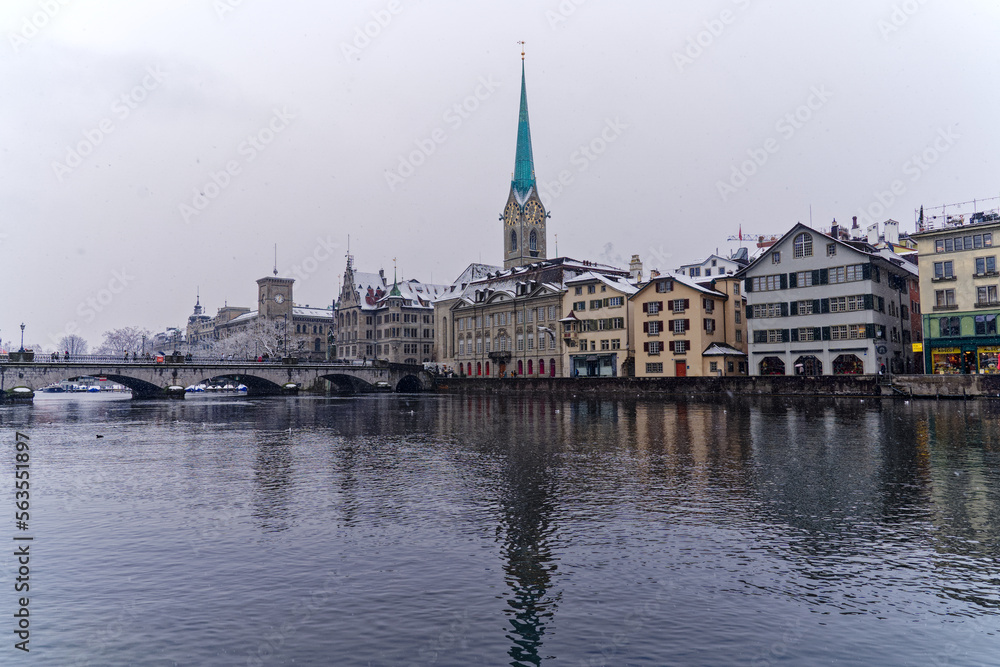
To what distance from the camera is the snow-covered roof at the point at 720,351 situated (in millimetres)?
91250

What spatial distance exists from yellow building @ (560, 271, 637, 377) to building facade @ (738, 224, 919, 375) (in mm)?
19183

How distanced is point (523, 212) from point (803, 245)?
8847 centimetres

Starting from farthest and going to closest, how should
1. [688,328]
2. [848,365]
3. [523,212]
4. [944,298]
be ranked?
[523,212]
[688,328]
[848,365]
[944,298]

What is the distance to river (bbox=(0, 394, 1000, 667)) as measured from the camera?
9.62 m

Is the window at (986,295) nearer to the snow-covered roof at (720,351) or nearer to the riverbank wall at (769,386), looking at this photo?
Result: the riverbank wall at (769,386)

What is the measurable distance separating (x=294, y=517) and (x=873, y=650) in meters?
12.2

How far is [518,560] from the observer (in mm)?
13266

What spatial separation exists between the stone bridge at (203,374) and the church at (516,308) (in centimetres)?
1317

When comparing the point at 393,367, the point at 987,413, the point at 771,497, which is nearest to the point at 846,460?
the point at 771,497

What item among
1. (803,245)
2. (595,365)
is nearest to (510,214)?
(595,365)

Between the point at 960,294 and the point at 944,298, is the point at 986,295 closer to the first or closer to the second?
the point at 960,294

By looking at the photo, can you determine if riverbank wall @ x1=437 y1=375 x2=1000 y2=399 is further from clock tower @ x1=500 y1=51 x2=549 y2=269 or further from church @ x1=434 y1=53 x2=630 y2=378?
clock tower @ x1=500 y1=51 x2=549 y2=269

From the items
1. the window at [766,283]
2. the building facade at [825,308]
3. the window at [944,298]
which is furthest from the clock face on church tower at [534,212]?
the window at [944,298]

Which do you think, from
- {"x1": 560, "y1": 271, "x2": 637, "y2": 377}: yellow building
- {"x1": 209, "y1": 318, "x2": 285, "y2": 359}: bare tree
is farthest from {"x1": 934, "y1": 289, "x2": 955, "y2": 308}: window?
{"x1": 209, "y1": 318, "x2": 285, "y2": 359}: bare tree
